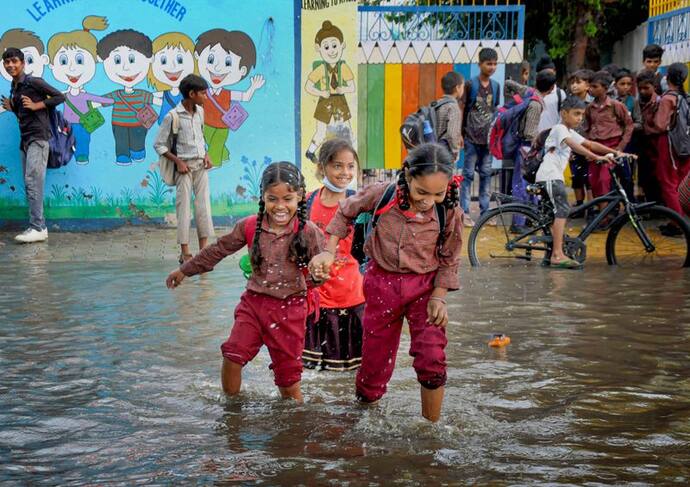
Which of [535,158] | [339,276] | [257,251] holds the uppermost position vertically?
[535,158]

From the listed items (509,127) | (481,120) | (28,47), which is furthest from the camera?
(481,120)

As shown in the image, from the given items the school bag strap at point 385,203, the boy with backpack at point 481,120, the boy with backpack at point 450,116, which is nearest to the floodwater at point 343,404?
the school bag strap at point 385,203

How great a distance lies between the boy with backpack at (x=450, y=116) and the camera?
11.9 metres

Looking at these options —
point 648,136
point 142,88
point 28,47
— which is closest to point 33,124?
point 28,47

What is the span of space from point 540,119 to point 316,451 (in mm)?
8350

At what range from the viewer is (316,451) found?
4.97m

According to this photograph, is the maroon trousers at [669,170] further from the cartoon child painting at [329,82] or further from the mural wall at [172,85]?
the cartoon child painting at [329,82]

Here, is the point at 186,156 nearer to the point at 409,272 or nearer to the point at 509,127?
the point at 509,127

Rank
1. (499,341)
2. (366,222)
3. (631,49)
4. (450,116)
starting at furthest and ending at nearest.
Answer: (631,49) → (450,116) → (499,341) → (366,222)

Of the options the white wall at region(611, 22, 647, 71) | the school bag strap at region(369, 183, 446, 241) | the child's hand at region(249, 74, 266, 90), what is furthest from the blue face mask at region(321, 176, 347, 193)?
the white wall at region(611, 22, 647, 71)

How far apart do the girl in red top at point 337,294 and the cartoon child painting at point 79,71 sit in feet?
24.6

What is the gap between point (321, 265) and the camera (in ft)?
17.1

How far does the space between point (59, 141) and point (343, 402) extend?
7714 mm

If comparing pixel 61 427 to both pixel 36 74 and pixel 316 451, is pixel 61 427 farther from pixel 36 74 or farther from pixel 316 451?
pixel 36 74
